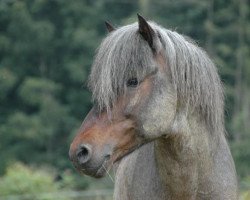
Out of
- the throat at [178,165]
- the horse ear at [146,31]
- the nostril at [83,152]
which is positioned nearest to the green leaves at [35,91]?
the throat at [178,165]

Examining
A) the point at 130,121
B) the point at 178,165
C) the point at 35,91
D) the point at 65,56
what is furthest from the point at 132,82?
the point at 65,56

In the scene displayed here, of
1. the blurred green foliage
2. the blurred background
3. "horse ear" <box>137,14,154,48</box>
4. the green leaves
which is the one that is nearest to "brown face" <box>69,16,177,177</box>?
"horse ear" <box>137,14,154,48</box>

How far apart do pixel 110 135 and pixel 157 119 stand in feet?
1.05

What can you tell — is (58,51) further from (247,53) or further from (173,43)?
Result: (173,43)

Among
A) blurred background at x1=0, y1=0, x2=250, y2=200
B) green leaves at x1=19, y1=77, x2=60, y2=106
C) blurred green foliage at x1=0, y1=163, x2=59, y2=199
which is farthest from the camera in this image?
green leaves at x1=19, y1=77, x2=60, y2=106

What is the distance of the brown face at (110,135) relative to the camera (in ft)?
16.4

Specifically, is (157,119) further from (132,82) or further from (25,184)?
(25,184)

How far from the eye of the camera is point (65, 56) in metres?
49.2

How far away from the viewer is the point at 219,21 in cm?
5091

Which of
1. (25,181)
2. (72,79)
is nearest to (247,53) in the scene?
(72,79)

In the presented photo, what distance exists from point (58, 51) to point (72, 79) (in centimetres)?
293

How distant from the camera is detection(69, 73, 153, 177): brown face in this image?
500 centimetres

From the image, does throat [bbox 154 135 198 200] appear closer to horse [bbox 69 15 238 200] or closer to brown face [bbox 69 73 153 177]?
horse [bbox 69 15 238 200]

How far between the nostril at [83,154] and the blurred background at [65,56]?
36.7 metres
